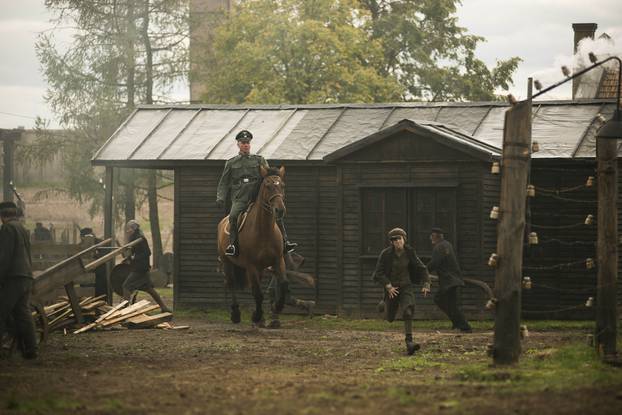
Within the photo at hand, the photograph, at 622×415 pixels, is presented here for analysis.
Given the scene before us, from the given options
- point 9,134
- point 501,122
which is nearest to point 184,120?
point 501,122

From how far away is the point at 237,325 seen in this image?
22141 mm

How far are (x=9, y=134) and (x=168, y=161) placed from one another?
1487 cm

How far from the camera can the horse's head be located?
1961 centimetres

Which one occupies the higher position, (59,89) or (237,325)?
(59,89)

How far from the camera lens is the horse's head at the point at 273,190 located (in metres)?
19.6

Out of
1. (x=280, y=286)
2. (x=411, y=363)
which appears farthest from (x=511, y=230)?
(x=280, y=286)

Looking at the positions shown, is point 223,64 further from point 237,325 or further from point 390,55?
point 237,325

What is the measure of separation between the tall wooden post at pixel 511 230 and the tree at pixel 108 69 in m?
28.0

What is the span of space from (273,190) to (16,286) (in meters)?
5.29

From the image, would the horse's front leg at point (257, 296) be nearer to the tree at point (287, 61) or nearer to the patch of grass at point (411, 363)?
the patch of grass at point (411, 363)

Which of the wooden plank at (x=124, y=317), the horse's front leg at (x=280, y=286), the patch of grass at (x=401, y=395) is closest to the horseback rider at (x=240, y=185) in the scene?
the horse's front leg at (x=280, y=286)

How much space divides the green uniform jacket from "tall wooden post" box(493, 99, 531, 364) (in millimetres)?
7053

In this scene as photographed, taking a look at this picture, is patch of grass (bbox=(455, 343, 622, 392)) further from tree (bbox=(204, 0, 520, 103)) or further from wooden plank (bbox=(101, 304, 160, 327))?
tree (bbox=(204, 0, 520, 103))

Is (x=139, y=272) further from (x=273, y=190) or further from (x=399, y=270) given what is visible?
(x=399, y=270)
